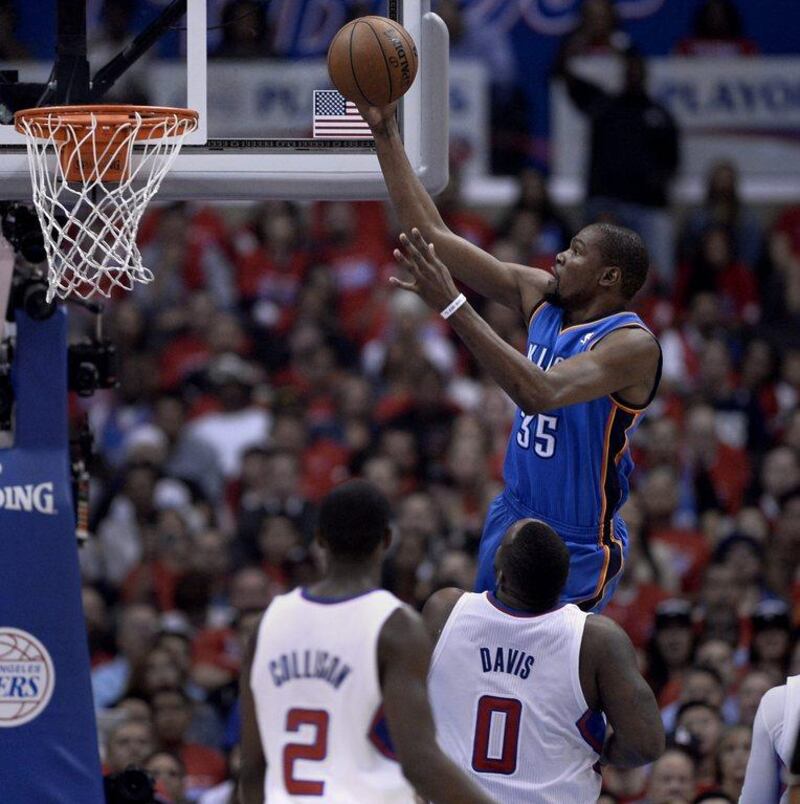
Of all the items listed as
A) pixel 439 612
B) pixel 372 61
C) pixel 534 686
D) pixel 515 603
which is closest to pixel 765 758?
pixel 534 686

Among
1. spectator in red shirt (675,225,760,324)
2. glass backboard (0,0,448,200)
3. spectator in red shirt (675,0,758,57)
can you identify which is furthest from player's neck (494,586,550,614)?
spectator in red shirt (675,0,758,57)

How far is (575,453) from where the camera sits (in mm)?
5859

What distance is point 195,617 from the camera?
380 inches

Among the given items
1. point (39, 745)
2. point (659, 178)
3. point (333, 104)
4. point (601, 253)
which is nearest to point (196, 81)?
point (333, 104)

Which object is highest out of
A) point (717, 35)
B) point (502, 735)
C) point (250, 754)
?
point (717, 35)

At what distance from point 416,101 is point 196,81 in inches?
32.5

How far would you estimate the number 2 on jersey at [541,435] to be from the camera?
5875mm

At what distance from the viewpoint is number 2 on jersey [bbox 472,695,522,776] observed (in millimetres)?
5227

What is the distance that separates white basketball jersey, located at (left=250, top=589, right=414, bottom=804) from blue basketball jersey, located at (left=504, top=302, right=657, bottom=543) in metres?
1.34

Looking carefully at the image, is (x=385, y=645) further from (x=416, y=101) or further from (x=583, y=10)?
(x=583, y=10)

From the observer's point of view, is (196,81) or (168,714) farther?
(168,714)

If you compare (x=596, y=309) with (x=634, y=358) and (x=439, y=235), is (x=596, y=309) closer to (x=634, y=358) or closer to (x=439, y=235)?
(x=634, y=358)

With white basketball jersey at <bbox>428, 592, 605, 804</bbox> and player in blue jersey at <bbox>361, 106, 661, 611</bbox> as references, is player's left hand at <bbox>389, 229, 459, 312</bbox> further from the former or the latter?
white basketball jersey at <bbox>428, 592, 605, 804</bbox>

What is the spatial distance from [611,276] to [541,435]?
22.2 inches
